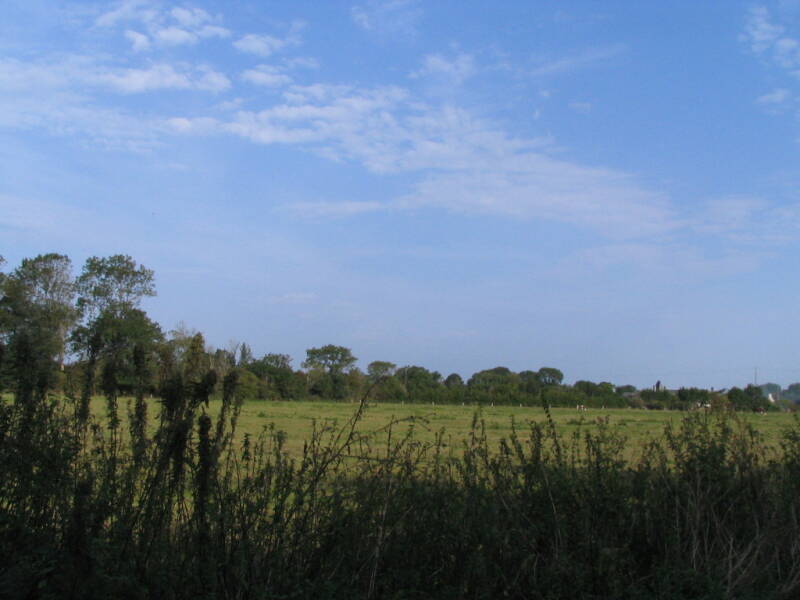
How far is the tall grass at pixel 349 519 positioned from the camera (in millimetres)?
3514

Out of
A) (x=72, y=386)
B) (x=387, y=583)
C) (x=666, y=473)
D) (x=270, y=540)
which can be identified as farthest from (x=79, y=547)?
(x=666, y=473)

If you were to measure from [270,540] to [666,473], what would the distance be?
131 inches

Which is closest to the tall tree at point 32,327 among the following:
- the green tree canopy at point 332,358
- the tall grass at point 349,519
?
Result: the tall grass at point 349,519

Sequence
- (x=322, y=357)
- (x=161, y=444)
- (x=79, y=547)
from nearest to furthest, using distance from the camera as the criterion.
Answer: (x=79, y=547) → (x=161, y=444) → (x=322, y=357)

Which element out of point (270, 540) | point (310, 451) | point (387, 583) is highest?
point (310, 451)

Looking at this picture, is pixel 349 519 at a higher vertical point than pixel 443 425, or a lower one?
lower

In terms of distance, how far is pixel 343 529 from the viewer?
405 cm

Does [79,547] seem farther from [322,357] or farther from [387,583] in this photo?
[322,357]

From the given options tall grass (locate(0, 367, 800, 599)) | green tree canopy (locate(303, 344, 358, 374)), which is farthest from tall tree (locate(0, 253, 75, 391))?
green tree canopy (locate(303, 344, 358, 374))

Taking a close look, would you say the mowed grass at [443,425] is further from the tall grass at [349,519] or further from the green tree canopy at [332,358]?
the green tree canopy at [332,358]

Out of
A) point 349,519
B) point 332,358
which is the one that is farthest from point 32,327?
point 332,358

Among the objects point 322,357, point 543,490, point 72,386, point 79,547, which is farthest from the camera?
point 322,357

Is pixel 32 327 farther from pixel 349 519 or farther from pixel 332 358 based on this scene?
pixel 332 358

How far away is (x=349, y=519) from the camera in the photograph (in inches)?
163
